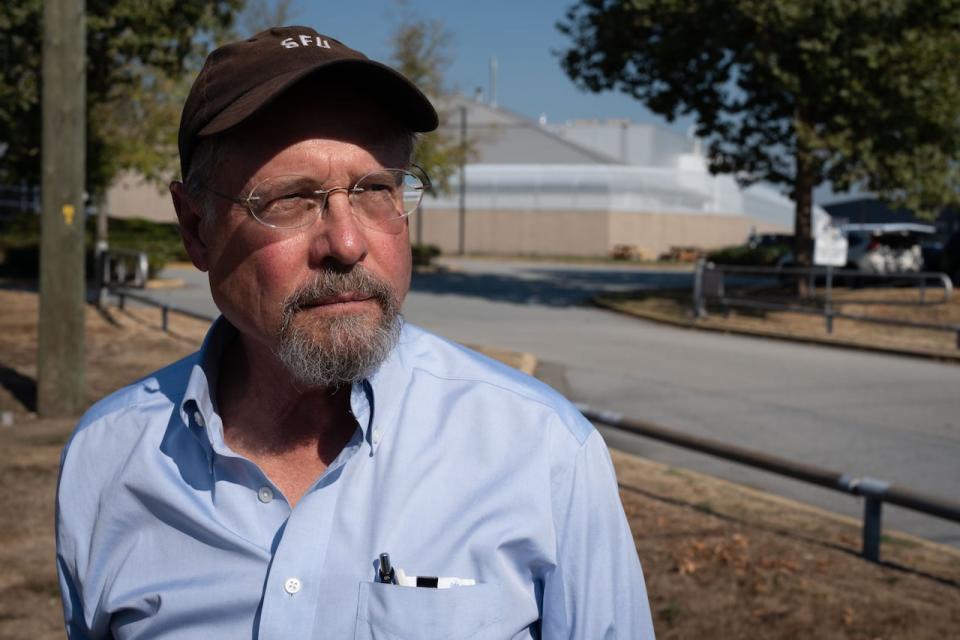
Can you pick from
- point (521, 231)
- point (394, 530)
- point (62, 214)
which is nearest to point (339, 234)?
point (394, 530)

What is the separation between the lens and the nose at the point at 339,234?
1948 millimetres

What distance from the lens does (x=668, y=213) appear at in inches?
2482

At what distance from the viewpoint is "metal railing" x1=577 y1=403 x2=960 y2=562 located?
568 centimetres

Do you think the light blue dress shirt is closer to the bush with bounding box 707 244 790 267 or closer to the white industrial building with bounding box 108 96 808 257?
the bush with bounding box 707 244 790 267

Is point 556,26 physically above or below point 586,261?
above

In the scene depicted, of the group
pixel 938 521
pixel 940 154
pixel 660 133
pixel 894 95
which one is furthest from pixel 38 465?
pixel 660 133

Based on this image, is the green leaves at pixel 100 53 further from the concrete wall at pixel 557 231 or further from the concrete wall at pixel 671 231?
the concrete wall at pixel 671 231

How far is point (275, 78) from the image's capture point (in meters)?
1.88

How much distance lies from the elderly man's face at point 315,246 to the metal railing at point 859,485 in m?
4.41

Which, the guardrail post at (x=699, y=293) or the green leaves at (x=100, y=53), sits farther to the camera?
the guardrail post at (x=699, y=293)

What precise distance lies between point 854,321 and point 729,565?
15.3 meters

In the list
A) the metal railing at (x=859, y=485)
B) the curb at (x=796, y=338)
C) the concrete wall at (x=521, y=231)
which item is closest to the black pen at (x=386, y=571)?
the metal railing at (x=859, y=485)

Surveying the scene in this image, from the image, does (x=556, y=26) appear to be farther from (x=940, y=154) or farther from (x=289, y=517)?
(x=289, y=517)

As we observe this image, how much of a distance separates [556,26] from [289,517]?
23.4 m
